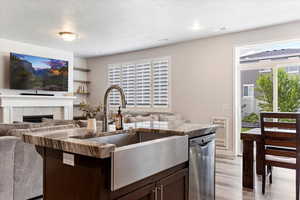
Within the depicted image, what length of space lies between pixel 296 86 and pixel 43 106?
6150 mm

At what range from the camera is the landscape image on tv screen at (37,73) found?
5781 millimetres

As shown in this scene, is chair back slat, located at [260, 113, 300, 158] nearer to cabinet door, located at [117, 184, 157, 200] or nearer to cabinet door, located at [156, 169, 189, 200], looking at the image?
cabinet door, located at [156, 169, 189, 200]

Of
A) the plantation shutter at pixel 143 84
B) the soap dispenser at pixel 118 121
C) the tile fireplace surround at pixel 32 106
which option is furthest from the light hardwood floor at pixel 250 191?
the tile fireplace surround at pixel 32 106

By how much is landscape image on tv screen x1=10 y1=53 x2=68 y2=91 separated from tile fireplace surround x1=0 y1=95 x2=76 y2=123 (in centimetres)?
30

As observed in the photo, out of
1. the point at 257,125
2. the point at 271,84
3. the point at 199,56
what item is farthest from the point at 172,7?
the point at 257,125

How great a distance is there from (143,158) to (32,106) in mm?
5674

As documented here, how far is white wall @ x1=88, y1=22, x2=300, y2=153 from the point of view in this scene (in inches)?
193

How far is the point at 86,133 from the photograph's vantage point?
1.69 meters

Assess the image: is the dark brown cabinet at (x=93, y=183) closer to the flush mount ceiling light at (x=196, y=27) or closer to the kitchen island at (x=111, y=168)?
the kitchen island at (x=111, y=168)

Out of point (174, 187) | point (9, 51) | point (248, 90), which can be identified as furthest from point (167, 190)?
point (9, 51)

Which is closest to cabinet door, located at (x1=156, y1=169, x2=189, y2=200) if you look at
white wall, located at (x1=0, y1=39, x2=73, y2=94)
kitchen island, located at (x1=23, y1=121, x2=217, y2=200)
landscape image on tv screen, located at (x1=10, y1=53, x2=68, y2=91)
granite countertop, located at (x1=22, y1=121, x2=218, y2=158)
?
kitchen island, located at (x1=23, y1=121, x2=217, y2=200)

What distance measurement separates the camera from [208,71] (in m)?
5.52

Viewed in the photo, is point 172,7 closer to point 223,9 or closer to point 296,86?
point 223,9

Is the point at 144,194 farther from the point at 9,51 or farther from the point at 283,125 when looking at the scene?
the point at 9,51
